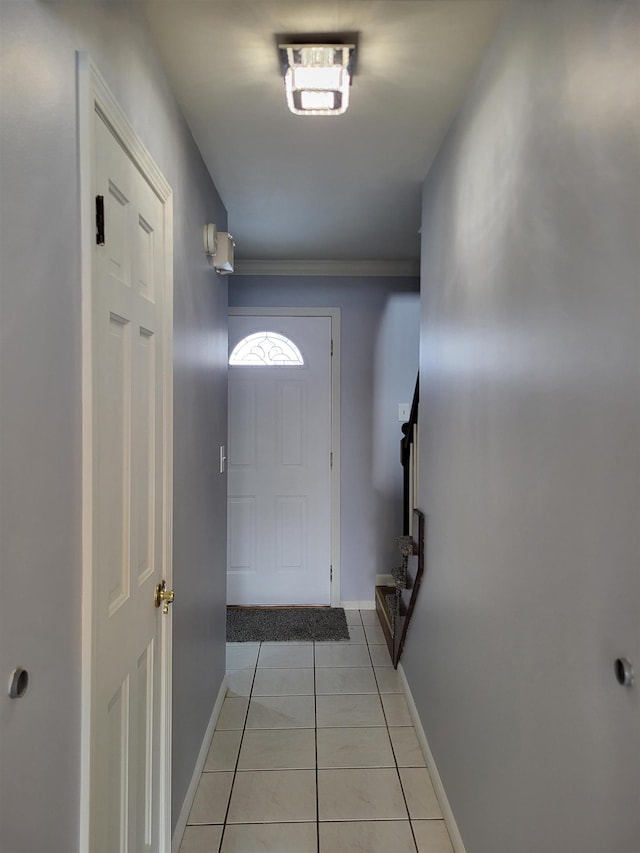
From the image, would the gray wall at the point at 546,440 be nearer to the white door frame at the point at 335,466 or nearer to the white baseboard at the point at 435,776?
the white baseboard at the point at 435,776

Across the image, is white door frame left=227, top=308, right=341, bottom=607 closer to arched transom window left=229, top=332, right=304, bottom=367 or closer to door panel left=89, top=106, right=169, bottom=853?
arched transom window left=229, top=332, right=304, bottom=367

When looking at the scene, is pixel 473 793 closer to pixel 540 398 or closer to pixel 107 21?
pixel 540 398

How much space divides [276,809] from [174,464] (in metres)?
1.31

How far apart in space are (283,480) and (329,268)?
1525 millimetres

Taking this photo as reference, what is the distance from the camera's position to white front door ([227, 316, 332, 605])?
12.4 ft

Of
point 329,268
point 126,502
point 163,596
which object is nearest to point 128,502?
point 126,502

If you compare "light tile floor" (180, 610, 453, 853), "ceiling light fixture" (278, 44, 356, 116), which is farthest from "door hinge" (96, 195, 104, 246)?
"light tile floor" (180, 610, 453, 853)

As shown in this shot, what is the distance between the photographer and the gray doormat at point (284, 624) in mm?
3338

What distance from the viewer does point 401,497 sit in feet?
12.5

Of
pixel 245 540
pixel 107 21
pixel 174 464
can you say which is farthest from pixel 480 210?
pixel 245 540

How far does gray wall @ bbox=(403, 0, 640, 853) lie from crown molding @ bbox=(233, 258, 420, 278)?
1859 mm

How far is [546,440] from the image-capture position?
3.54 ft

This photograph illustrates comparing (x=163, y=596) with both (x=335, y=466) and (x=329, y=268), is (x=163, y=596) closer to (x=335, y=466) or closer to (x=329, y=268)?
(x=335, y=466)

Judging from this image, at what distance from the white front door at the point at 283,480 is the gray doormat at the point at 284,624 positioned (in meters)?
0.09
